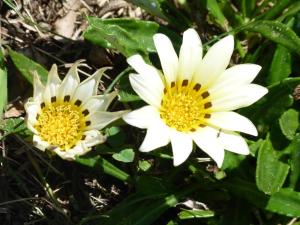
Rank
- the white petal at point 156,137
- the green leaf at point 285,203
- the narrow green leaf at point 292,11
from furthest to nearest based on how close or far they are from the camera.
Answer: the narrow green leaf at point 292,11
the green leaf at point 285,203
the white petal at point 156,137

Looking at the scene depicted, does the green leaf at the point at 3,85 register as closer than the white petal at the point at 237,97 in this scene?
No

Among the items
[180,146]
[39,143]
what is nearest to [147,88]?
[180,146]

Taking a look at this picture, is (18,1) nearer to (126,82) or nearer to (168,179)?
(126,82)

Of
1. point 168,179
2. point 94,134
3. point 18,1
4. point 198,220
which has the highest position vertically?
point 18,1

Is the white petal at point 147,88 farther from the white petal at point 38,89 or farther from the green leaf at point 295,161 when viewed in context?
the green leaf at point 295,161

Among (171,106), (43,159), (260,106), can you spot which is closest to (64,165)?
(43,159)

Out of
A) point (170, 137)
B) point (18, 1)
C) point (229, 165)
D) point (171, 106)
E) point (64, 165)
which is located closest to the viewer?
point (170, 137)

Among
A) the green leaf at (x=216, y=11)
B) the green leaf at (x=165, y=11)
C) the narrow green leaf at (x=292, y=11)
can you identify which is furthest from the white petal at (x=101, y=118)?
the narrow green leaf at (x=292, y=11)

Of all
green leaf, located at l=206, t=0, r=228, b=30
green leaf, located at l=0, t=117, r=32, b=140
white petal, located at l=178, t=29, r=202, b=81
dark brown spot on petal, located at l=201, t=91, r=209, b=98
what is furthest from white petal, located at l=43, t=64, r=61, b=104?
green leaf, located at l=206, t=0, r=228, b=30
